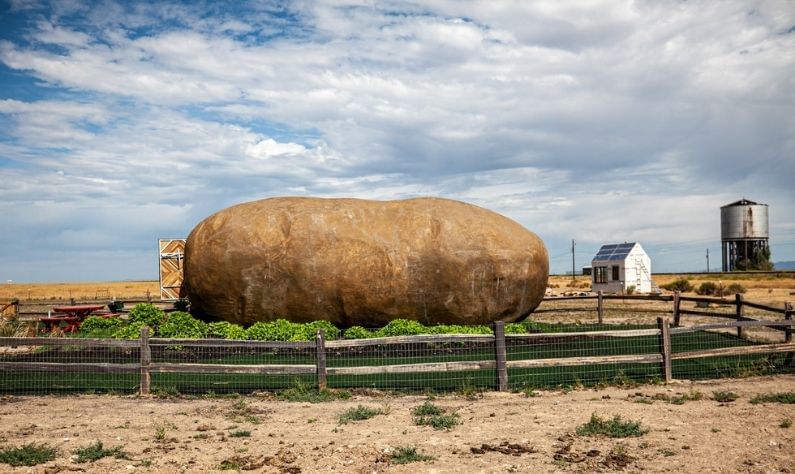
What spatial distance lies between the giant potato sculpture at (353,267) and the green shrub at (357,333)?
2.08 ft

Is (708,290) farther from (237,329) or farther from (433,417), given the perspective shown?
(433,417)

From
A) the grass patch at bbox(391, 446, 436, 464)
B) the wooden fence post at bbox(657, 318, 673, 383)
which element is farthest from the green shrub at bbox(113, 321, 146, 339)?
the wooden fence post at bbox(657, 318, 673, 383)

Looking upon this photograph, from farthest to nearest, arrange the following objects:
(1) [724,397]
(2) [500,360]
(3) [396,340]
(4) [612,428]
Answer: (3) [396,340]
(2) [500,360]
(1) [724,397]
(4) [612,428]

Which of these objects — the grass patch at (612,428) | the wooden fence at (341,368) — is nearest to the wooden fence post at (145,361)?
the wooden fence at (341,368)

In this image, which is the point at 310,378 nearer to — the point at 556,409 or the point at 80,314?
the point at 556,409

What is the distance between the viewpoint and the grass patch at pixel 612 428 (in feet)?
24.7

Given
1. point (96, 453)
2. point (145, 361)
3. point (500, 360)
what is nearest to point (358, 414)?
point (500, 360)

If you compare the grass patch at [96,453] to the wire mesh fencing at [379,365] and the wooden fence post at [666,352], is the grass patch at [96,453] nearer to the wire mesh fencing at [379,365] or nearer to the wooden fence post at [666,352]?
the wire mesh fencing at [379,365]

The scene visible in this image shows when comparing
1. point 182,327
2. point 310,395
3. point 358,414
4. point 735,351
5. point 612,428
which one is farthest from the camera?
point 182,327

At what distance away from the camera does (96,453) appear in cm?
708

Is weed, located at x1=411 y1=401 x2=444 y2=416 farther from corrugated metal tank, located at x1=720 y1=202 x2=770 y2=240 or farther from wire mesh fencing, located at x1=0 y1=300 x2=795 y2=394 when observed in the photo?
corrugated metal tank, located at x1=720 y1=202 x2=770 y2=240

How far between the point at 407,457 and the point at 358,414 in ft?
7.07

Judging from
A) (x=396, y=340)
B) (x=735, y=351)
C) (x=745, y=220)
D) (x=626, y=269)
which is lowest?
(x=735, y=351)

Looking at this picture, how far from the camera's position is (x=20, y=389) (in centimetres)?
1125
